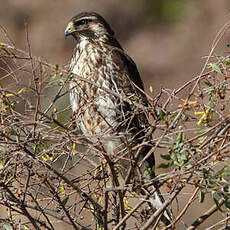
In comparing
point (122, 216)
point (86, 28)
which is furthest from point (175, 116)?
point (86, 28)

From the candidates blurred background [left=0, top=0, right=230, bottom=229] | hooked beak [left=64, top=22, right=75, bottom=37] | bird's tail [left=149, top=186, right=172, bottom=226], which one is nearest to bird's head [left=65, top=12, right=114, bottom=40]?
hooked beak [left=64, top=22, right=75, bottom=37]

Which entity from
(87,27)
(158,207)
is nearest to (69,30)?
(87,27)

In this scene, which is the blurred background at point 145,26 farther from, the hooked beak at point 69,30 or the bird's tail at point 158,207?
the bird's tail at point 158,207

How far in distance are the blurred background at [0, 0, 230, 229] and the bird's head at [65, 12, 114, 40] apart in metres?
7.66

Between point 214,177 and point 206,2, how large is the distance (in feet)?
38.1

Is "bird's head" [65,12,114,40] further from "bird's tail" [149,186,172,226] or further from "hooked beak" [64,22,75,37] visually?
"bird's tail" [149,186,172,226]

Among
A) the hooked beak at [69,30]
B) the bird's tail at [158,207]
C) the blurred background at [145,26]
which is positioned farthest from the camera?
the blurred background at [145,26]

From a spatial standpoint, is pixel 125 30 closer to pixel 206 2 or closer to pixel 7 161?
pixel 206 2

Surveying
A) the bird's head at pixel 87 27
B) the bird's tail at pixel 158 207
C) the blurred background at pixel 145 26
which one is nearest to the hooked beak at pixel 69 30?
the bird's head at pixel 87 27

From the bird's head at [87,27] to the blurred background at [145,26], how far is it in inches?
302

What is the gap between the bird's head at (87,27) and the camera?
4.96 m

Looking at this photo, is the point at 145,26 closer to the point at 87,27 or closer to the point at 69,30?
the point at 87,27

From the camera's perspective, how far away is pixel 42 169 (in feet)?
9.15

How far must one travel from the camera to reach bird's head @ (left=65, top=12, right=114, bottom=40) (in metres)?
4.96
